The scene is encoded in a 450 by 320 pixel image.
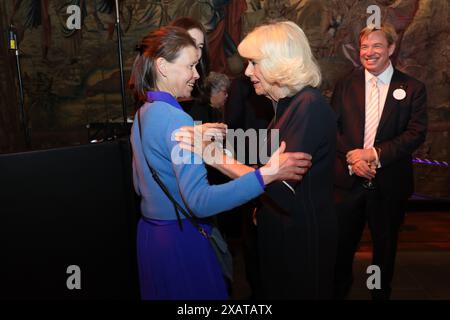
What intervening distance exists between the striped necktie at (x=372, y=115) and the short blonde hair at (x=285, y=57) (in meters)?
1.56

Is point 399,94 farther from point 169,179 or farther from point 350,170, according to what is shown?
point 169,179

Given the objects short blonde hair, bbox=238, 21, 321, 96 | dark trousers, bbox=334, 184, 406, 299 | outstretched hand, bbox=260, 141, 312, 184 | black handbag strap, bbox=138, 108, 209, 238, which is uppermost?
short blonde hair, bbox=238, 21, 321, 96

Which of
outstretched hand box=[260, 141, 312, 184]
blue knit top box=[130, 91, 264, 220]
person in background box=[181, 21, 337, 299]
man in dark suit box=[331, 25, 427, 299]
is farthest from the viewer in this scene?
man in dark suit box=[331, 25, 427, 299]

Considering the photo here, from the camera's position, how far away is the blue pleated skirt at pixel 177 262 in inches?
73.3

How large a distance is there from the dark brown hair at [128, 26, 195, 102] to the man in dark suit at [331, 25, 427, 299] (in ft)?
6.64

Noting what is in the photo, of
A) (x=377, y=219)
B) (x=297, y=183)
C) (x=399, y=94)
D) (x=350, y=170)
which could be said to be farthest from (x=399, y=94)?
(x=297, y=183)

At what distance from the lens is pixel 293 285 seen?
6.99ft

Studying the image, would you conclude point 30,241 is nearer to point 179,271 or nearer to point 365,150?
point 179,271

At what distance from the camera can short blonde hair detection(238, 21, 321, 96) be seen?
2.07 m

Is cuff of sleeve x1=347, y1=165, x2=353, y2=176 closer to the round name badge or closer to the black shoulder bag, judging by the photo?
A: the round name badge

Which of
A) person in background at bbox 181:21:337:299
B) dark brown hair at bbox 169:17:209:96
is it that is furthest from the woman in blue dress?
dark brown hair at bbox 169:17:209:96

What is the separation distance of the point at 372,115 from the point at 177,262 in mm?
2332

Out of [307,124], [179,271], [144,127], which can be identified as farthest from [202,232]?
[307,124]
